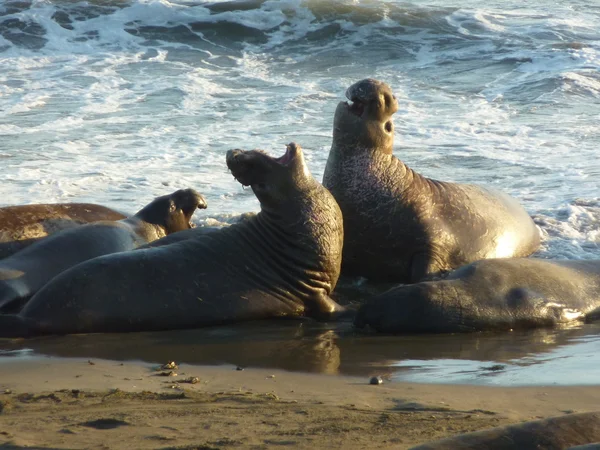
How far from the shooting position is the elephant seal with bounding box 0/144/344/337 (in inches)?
282

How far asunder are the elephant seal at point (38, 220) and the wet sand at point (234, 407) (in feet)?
10.7

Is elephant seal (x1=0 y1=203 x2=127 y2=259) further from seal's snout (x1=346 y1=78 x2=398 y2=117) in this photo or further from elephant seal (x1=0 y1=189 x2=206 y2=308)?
seal's snout (x1=346 y1=78 x2=398 y2=117)

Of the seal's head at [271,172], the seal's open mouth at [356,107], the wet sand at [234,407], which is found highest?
the seal's open mouth at [356,107]

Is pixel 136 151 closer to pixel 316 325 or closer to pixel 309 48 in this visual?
pixel 316 325

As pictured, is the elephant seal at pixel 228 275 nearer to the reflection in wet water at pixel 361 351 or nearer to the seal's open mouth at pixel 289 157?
the seal's open mouth at pixel 289 157

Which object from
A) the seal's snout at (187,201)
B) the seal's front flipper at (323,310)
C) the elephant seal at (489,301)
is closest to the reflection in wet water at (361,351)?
the elephant seal at (489,301)

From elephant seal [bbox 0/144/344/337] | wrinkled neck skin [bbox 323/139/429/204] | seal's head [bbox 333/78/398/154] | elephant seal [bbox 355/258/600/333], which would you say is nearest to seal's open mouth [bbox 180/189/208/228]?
wrinkled neck skin [bbox 323/139/429/204]

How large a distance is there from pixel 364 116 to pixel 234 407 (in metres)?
4.97

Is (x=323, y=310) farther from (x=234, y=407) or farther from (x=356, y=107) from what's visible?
(x=234, y=407)

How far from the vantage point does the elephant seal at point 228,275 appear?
716 centimetres

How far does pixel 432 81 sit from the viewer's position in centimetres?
2128

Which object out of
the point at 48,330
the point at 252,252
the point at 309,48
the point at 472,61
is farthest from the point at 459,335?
the point at 309,48

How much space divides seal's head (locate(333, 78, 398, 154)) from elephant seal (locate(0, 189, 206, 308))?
157 cm

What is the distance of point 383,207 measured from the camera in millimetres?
9336
